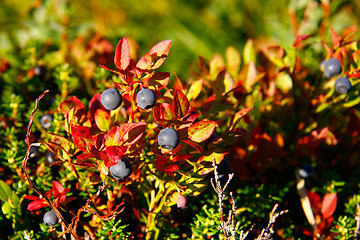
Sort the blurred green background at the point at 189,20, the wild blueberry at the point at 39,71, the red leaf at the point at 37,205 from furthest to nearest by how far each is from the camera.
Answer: the blurred green background at the point at 189,20 → the wild blueberry at the point at 39,71 → the red leaf at the point at 37,205

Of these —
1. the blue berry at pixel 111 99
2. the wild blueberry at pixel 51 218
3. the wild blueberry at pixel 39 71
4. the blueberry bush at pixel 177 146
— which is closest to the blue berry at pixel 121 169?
the blueberry bush at pixel 177 146

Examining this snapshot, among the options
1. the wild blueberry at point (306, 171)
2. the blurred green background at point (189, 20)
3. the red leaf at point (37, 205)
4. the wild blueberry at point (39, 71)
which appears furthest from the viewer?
the blurred green background at point (189, 20)

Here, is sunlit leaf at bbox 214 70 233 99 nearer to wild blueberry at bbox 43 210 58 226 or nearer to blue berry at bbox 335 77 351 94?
blue berry at bbox 335 77 351 94

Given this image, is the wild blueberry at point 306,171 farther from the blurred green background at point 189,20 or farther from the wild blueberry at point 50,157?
the blurred green background at point 189,20

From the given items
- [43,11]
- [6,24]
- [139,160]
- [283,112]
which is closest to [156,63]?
[139,160]

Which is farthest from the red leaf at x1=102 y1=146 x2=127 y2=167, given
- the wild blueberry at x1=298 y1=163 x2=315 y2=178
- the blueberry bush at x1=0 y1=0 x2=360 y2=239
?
the wild blueberry at x1=298 y1=163 x2=315 y2=178

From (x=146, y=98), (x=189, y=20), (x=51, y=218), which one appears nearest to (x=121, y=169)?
(x=146, y=98)

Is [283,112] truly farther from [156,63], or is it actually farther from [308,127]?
[156,63]
